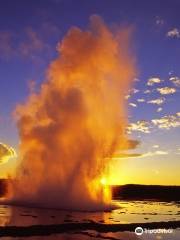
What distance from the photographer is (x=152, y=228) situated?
107ft

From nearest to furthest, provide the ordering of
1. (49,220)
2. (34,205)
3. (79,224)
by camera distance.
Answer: (79,224), (49,220), (34,205)

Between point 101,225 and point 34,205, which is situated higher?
point 34,205

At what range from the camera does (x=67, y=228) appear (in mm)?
30469

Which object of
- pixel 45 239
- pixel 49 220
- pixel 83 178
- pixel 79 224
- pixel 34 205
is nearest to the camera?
pixel 45 239

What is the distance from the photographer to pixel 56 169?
5572cm

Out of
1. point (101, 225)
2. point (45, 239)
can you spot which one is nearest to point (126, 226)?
point (101, 225)

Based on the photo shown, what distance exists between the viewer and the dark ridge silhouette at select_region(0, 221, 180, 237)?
27531 millimetres

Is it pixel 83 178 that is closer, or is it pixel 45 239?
pixel 45 239

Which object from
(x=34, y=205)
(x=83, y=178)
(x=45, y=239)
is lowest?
(x=45, y=239)

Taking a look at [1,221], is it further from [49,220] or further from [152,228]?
[152,228]

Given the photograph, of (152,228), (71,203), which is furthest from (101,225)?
(71,203)

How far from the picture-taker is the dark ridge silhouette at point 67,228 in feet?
90.3

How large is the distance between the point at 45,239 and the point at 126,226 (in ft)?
30.2

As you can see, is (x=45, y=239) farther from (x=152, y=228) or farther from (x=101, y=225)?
(x=152, y=228)
